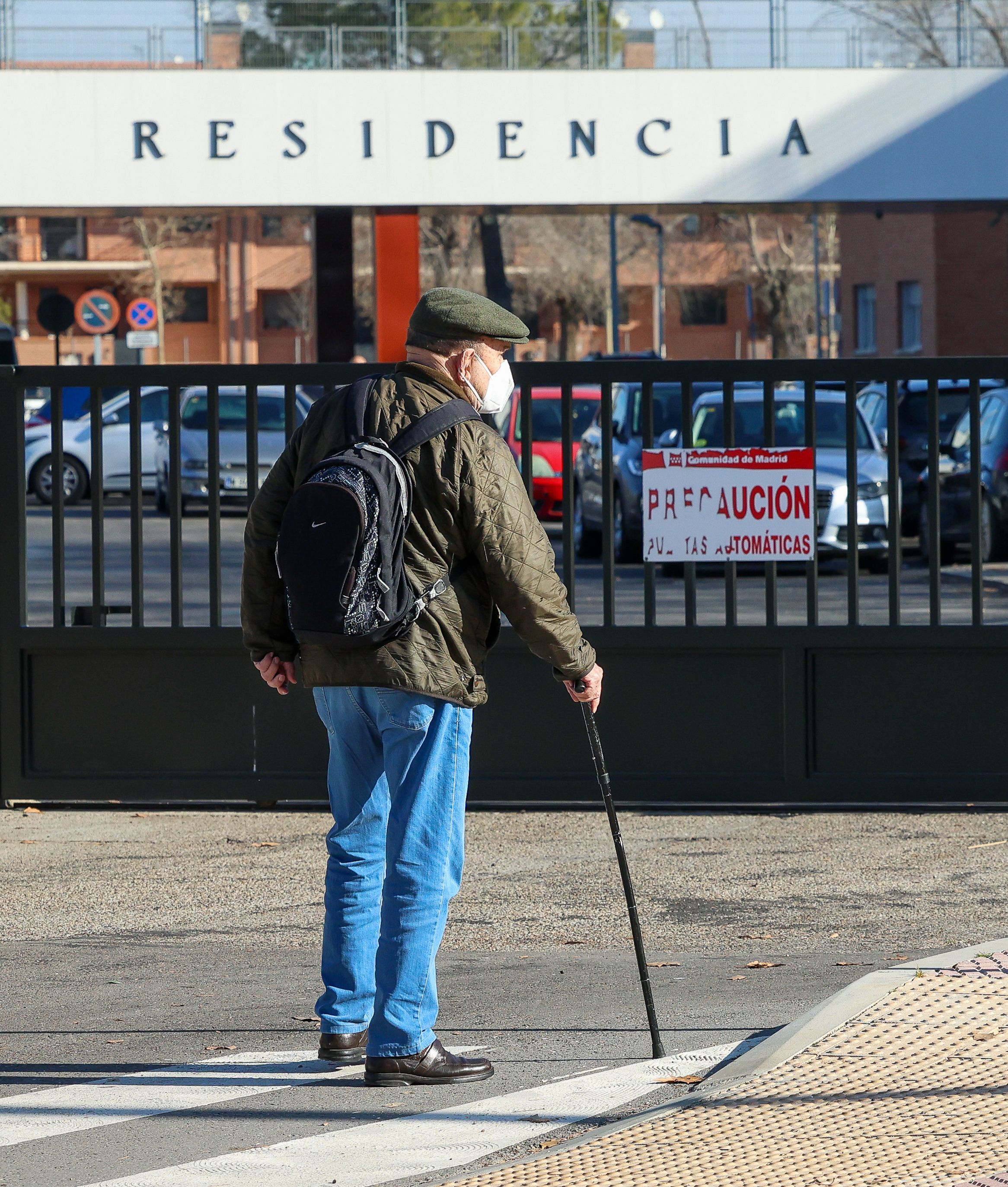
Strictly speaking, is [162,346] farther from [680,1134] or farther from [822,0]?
[680,1134]

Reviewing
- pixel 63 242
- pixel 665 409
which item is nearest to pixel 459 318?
pixel 665 409

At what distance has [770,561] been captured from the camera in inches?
312

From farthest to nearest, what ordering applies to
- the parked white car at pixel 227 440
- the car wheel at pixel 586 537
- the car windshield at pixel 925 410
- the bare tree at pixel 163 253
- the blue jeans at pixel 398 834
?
the bare tree at pixel 163 253 → the car windshield at pixel 925 410 → the car wheel at pixel 586 537 → the parked white car at pixel 227 440 → the blue jeans at pixel 398 834

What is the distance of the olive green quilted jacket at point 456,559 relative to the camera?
446 centimetres

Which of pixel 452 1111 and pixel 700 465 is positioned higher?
pixel 700 465

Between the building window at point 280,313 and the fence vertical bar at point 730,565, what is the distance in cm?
6656

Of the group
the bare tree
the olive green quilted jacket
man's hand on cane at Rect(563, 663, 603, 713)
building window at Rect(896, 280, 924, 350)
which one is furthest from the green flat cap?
the bare tree

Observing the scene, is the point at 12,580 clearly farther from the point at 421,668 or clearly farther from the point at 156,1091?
the point at 421,668

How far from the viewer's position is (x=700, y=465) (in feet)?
25.9

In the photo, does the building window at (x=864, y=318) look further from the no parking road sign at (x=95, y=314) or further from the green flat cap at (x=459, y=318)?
the green flat cap at (x=459, y=318)

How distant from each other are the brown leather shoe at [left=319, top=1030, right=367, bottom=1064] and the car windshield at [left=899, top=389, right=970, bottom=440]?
6.30 metres

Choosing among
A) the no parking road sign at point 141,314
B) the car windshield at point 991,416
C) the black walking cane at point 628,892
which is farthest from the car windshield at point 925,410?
the no parking road sign at point 141,314

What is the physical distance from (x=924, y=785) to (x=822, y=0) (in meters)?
18.2

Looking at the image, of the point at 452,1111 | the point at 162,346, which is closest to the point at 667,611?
the point at 452,1111
